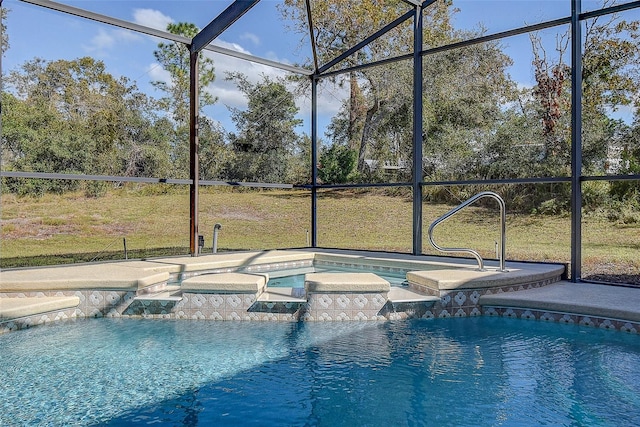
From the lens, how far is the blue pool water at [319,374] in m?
2.74

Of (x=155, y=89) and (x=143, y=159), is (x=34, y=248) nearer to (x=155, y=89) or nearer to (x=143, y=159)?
(x=143, y=159)

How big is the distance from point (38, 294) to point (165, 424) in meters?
2.96

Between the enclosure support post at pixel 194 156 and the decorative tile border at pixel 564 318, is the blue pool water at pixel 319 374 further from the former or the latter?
the enclosure support post at pixel 194 156

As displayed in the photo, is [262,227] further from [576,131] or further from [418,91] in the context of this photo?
[576,131]

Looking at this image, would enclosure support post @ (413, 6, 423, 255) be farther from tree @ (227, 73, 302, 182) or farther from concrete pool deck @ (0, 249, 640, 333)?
tree @ (227, 73, 302, 182)

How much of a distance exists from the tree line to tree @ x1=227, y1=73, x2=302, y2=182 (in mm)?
30

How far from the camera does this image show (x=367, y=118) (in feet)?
42.1

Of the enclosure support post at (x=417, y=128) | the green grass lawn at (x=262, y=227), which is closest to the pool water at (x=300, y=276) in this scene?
the enclosure support post at (x=417, y=128)

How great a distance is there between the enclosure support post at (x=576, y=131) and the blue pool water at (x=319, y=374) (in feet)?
5.49

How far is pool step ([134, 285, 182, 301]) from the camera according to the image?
192 inches

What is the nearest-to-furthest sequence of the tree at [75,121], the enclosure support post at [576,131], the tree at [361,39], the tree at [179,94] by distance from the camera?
the enclosure support post at [576,131]
the tree at [75,121]
the tree at [179,94]
the tree at [361,39]

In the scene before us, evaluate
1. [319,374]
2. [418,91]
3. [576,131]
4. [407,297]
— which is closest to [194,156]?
[418,91]

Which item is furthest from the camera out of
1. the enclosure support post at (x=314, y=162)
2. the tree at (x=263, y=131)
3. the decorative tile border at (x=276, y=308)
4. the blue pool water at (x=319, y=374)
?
the tree at (x=263, y=131)

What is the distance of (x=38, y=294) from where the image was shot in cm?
471
